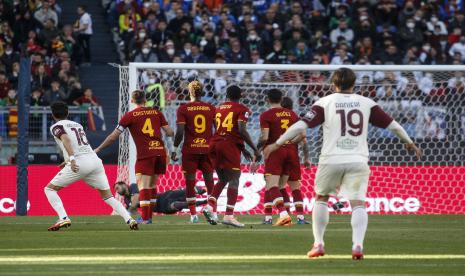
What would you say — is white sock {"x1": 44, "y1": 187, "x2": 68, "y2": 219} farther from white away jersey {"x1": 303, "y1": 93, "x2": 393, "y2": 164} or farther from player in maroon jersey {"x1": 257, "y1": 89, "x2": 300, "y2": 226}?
white away jersey {"x1": 303, "y1": 93, "x2": 393, "y2": 164}

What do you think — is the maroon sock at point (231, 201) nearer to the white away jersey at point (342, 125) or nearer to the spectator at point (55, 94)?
the white away jersey at point (342, 125)

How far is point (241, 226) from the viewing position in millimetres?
19047

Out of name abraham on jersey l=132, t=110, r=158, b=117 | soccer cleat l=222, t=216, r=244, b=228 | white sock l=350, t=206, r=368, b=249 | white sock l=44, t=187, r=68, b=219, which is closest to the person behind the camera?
white sock l=350, t=206, r=368, b=249

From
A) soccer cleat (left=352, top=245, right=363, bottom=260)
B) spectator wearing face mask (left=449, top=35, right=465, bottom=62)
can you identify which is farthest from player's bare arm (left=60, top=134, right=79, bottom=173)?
spectator wearing face mask (left=449, top=35, right=465, bottom=62)

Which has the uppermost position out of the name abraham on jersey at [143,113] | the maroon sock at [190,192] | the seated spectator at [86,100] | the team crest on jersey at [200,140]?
the seated spectator at [86,100]

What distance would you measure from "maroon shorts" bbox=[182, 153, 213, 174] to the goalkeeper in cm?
198

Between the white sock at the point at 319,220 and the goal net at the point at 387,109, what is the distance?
11.3 metres

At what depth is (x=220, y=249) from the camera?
573 inches

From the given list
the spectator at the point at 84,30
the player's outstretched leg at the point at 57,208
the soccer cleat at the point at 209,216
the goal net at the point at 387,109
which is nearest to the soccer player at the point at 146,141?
the soccer cleat at the point at 209,216

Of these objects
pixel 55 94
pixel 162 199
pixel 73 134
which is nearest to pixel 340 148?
pixel 73 134

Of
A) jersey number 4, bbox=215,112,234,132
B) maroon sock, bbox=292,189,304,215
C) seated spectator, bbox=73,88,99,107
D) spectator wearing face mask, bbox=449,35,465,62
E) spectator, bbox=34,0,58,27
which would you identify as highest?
spectator, bbox=34,0,58,27

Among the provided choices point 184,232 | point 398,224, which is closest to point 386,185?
point 398,224

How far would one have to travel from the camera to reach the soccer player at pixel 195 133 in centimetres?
1991

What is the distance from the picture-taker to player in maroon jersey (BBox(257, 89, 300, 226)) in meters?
19.9
